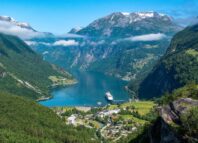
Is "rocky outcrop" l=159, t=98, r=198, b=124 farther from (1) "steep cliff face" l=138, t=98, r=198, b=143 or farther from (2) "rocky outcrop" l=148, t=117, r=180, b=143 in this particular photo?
(2) "rocky outcrop" l=148, t=117, r=180, b=143

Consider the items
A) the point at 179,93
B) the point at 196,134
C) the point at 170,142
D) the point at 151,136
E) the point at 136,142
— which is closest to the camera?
the point at 196,134

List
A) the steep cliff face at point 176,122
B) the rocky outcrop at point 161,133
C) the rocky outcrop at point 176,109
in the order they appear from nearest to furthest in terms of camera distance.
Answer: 1. the steep cliff face at point 176,122
2. the rocky outcrop at point 161,133
3. the rocky outcrop at point 176,109

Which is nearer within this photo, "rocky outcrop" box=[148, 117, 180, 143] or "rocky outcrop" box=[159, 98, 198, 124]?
"rocky outcrop" box=[148, 117, 180, 143]

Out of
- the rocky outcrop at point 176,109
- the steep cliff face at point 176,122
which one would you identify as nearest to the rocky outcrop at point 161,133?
the steep cliff face at point 176,122

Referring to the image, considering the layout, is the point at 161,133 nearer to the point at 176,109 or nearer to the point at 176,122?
the point at 176,122

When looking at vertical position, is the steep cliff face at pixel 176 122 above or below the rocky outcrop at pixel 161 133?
above

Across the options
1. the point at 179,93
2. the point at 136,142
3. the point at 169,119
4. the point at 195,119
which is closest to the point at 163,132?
the point at 169,119

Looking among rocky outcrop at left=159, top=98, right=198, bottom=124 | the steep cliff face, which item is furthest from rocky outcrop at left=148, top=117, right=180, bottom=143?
rocky outcrop at left=159, top=98, right=198, bottom=124

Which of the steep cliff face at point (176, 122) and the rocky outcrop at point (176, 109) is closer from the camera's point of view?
the steep cliff face at point (176, 122)

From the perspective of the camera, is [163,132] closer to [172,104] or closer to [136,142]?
[172,104]

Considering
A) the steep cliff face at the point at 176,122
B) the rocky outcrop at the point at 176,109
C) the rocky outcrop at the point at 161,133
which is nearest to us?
the steep cliff face at the point at 176,122

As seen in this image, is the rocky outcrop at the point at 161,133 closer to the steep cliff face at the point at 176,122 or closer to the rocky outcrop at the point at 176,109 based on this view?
the steep cliff face at the point at 176,122
